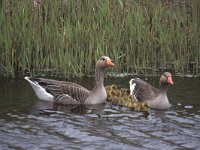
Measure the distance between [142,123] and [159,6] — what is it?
5.58 m

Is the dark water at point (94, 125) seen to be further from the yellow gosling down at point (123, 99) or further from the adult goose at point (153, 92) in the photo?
the adult goose at point (153, 92)

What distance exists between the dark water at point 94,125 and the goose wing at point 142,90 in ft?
1.71

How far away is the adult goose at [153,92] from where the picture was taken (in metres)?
13.1

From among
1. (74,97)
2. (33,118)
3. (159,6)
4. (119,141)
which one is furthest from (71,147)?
(159,6)

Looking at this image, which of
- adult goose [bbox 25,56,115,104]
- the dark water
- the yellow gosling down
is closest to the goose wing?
the yellow gosling down

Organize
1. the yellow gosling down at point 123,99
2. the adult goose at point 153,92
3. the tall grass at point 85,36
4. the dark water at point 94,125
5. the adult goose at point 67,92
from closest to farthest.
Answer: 1. the dark water at point 94,125
2. the yellow gosling down at point 123,99
3. the adult goose at point 153,92
4. the adult goose at point 67,92
5. the tall grass at point 85,36

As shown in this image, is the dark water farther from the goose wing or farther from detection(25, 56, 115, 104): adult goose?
the goose wing

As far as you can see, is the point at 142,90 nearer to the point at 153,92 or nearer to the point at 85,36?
the point at 153,92

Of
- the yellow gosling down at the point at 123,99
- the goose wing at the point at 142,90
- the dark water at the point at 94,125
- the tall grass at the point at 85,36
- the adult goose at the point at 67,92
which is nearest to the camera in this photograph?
the dark water at the point at 94,125

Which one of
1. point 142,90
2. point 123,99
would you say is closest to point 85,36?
point 142,90

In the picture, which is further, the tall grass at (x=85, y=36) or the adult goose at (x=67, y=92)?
the tall grass at (x=85, y=36)

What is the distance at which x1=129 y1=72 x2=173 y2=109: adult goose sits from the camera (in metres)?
13.1

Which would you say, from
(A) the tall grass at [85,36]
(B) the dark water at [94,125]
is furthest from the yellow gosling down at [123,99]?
(A) the tall grass at [85,36]

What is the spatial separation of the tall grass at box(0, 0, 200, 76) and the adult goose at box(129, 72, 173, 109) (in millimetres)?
1582
